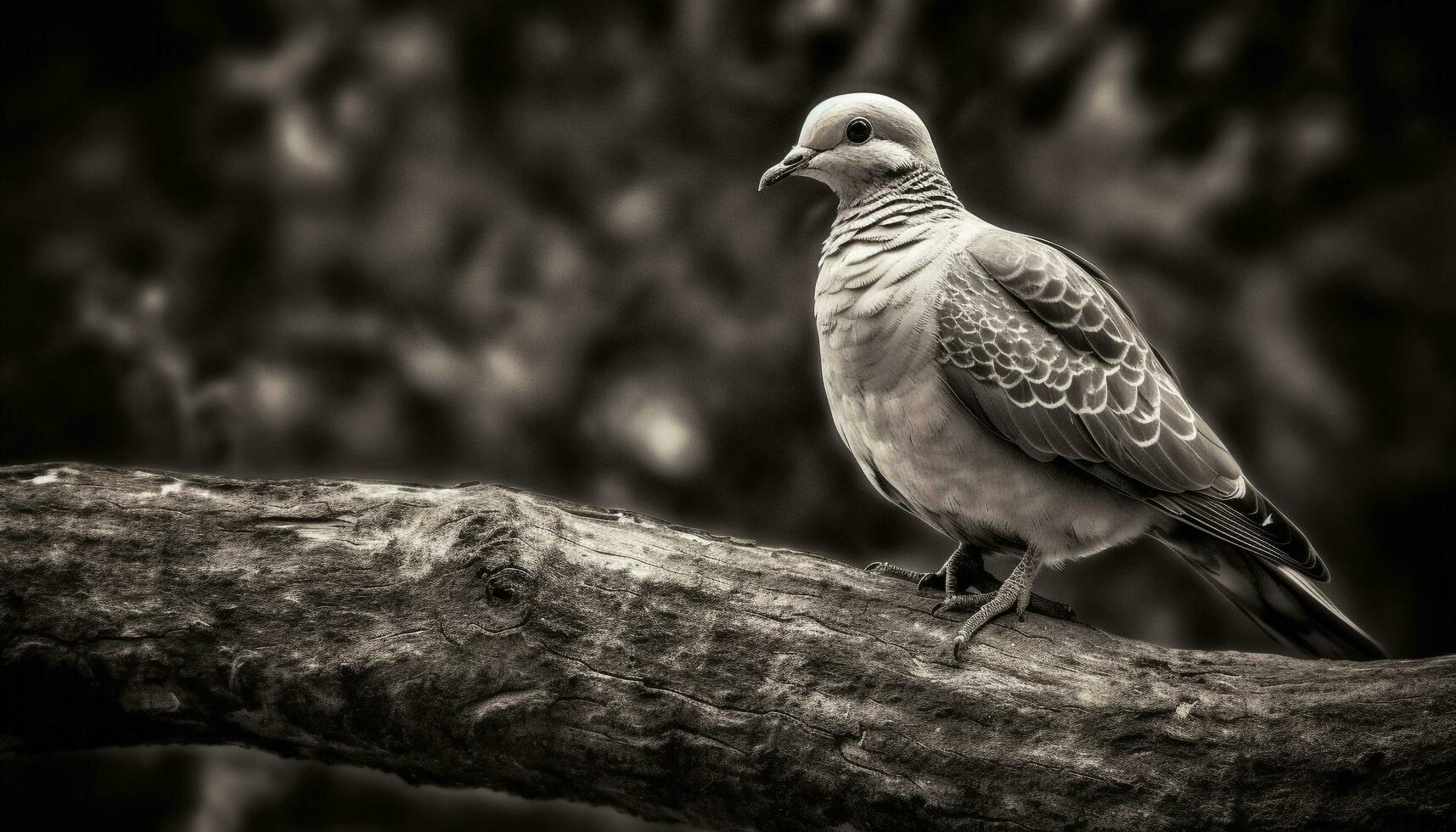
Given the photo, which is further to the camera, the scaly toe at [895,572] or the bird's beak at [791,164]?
the bird's beak at [791,164]

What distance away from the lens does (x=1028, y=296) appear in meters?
2.52

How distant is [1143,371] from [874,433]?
0.73 metres

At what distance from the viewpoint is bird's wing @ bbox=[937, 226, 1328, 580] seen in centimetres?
239

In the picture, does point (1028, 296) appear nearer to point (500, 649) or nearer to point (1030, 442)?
point (1030, 442)

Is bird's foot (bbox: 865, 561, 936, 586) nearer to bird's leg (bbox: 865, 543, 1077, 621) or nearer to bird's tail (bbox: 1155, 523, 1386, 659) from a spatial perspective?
bird's leg (bbox: 865, 543, 1077, 621)

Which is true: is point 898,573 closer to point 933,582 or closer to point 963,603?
point 933,582

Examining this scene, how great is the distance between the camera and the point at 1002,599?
7.79 ft

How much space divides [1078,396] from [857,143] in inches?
33.0

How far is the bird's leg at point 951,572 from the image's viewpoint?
2518mm

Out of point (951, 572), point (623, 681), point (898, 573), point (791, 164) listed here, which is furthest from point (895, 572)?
point (791, 164)

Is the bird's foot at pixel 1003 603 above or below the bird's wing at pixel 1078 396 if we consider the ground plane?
below

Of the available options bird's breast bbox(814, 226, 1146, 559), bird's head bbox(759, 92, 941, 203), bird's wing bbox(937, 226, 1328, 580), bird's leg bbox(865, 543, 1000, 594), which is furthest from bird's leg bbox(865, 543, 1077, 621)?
bird's head bbox(759, 92, 941, 203)

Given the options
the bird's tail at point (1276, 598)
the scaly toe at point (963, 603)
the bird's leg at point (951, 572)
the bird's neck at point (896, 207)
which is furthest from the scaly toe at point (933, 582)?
the bird's neck at point (896, 207)

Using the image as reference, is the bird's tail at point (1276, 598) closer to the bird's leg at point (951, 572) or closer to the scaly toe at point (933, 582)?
the bird's leg at point (951, 572)
